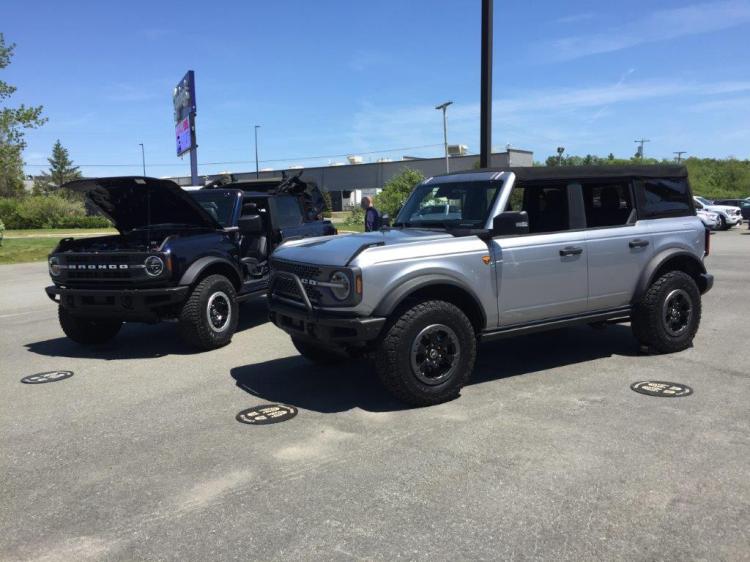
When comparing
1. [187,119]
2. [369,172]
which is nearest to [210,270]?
[187,119]

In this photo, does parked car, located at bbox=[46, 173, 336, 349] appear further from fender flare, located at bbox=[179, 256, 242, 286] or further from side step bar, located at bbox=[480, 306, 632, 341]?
side step bar, located at bbox=[480, 306, 632, 341]

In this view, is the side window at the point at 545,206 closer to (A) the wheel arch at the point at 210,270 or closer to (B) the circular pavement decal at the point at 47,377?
(A) the wheel arch at the point at 210,270

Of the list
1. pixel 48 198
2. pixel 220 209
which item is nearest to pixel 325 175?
pixel 48 198

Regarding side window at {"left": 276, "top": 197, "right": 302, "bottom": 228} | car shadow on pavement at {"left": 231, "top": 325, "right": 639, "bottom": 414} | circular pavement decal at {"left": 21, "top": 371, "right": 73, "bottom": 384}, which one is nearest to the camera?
car shadow on pavement at {"left": 231, "top": 325, "right": 639, "bottom": 414}

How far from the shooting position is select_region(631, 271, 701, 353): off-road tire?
6312 mm

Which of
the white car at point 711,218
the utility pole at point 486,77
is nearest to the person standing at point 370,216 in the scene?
the utility pole at point 486,77

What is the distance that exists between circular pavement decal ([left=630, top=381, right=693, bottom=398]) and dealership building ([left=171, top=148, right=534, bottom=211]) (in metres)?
55.3

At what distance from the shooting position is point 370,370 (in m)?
6.37

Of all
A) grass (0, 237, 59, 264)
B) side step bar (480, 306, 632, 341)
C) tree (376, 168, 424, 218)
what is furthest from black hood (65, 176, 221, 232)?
tree (376, 168, 424, 218)

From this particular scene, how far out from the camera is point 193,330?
279 inches

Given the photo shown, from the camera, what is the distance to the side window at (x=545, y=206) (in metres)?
6.11

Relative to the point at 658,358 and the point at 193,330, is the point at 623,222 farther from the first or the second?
the point at 193,330

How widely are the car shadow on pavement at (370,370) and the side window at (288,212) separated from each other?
333 centimetres

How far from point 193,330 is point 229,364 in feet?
2.32
